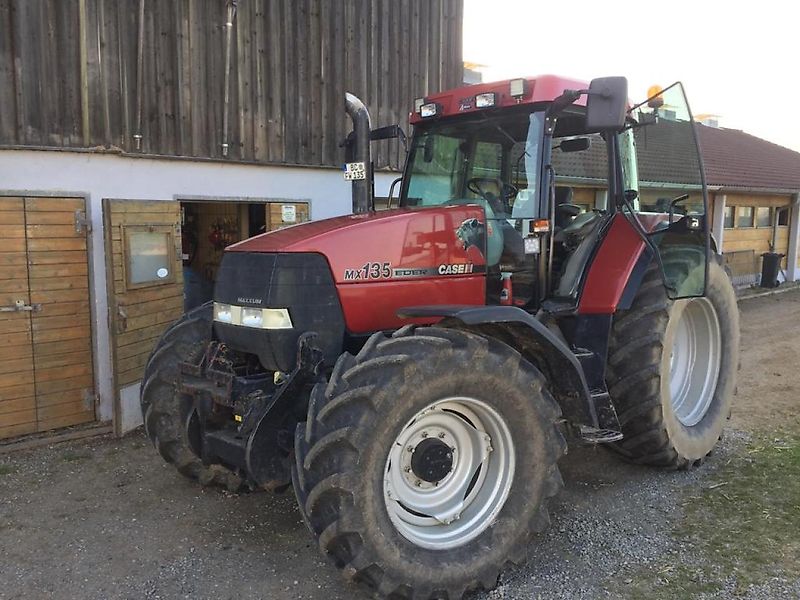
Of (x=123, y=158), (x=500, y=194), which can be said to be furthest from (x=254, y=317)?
(x=123, y=158)

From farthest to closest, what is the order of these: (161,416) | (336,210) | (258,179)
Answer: (336,210) → (258,179) → (161,416)

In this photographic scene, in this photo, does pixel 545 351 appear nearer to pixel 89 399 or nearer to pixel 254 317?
pixel 254 317

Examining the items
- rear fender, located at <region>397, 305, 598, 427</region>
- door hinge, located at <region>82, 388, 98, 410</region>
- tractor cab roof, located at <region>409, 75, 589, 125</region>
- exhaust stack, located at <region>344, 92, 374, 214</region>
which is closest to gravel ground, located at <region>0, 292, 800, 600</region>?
door hinge, located at <region>82, 388, 98, 410</region>

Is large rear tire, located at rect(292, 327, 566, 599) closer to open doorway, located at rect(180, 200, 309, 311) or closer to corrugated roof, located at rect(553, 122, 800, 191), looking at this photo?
corrugated roof, located at rect(553, 122, 800, 191)

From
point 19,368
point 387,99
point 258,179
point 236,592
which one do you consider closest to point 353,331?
point 236,592

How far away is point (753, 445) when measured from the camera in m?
5.30

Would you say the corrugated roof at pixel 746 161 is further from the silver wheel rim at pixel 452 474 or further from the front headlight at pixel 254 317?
the front headlight at pixel 254 317

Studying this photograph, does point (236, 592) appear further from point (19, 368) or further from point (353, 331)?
point (19, 368)

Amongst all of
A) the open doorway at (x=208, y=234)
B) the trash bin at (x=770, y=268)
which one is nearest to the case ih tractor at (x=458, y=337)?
the open doorway at (x=208, y=234)

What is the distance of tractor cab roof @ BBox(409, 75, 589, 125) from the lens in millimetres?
3971

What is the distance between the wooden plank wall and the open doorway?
4.04ft

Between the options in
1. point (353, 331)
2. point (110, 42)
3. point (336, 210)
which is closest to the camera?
point (353, 331)

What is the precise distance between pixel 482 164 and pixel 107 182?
341 centimetres

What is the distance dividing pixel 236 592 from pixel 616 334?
104 inches
